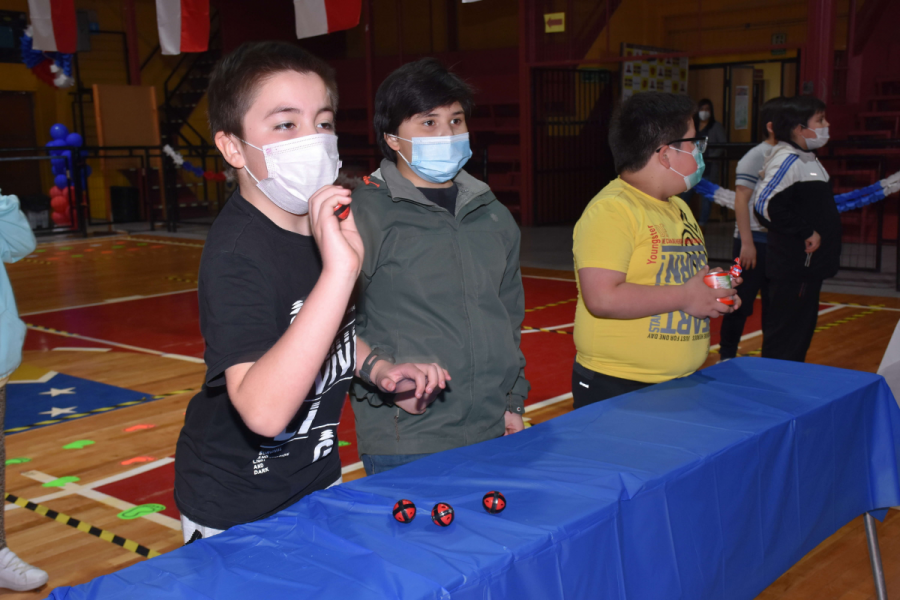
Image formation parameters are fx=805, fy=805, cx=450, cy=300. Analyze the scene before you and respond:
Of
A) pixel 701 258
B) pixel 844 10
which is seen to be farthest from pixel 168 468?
pixel 844 10

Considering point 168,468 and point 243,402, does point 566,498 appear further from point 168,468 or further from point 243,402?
point 168,468

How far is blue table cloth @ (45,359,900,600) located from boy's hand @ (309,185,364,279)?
47 cm

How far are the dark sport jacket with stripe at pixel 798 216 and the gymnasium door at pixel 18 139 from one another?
14.4 meters

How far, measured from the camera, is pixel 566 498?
4.88 feet

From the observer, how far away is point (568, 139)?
13.3m

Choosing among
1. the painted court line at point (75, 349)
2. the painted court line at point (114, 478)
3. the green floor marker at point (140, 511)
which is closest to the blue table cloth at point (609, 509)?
the green floor marker at point (140, 511)

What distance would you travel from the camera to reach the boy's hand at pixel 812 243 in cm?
381

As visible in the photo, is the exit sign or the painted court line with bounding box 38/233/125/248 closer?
the painted court line with bounding box 38/233/125/248

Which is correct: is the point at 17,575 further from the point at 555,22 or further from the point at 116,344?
the point at 555,22

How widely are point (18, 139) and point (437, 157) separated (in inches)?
609

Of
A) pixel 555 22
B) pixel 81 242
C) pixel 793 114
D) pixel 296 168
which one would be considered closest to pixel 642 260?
pixel 296 168

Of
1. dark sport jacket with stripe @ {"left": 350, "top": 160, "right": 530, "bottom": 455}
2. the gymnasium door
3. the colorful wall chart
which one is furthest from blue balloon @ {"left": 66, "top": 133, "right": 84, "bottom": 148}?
dark sport jacket with stripe @ {"left": 350, "top": 160, "right": 530, "bottom": 455}

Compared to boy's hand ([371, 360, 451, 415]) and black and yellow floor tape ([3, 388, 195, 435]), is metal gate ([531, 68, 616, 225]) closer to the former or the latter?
black and yellow floor tape ([3, 388, 195, 435])

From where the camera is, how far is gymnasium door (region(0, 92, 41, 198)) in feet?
48.6
